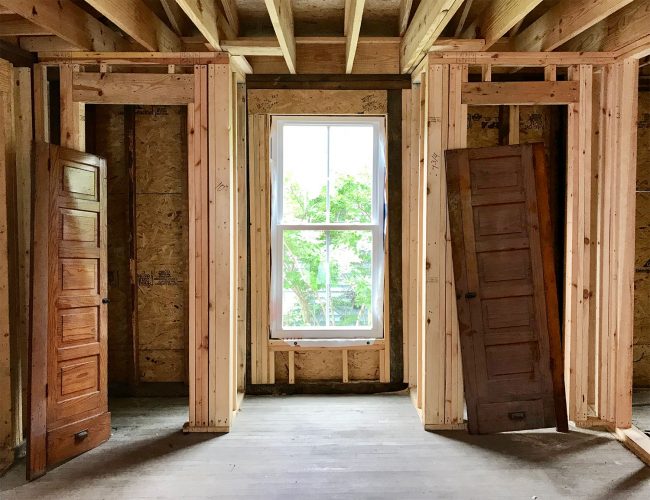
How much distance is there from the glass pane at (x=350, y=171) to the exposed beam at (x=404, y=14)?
0.81 metres

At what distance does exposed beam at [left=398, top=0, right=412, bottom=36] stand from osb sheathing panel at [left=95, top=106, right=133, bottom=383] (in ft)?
7.99

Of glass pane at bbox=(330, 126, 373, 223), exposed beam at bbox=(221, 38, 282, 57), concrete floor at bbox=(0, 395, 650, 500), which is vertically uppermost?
exposed beam at bbox=(221, 38, 282, 57)

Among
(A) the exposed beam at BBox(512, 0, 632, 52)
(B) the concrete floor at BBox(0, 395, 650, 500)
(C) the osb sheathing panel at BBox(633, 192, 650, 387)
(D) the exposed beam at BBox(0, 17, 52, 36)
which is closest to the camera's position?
(B) the concrete floor at BBox(0, 395, 650, 500)

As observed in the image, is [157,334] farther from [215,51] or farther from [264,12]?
[264,12]

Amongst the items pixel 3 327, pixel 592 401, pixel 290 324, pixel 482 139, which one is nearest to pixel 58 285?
pixel 3 327

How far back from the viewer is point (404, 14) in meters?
3.38

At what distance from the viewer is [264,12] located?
3.45m

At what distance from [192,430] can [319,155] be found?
7.87 feet

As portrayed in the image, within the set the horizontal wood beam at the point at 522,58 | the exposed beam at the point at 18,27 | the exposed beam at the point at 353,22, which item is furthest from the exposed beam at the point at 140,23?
the horizontal wood beam at the point at 522,58

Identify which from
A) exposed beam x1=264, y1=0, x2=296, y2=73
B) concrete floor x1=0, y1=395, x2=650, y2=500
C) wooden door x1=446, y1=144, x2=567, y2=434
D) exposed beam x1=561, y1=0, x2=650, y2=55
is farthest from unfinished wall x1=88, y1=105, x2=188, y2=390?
exposed beam x1=561, y1=0, x2=650, y2=55

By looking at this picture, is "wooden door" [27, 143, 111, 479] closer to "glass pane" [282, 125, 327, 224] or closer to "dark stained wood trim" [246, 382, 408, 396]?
"dark stained wood trim" [246, 382, 408, 396]

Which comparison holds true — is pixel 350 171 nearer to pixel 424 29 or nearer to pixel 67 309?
pixel 424 29

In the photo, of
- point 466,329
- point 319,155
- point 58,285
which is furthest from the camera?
point 319,155

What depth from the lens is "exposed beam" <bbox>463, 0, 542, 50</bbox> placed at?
8.64 feet
